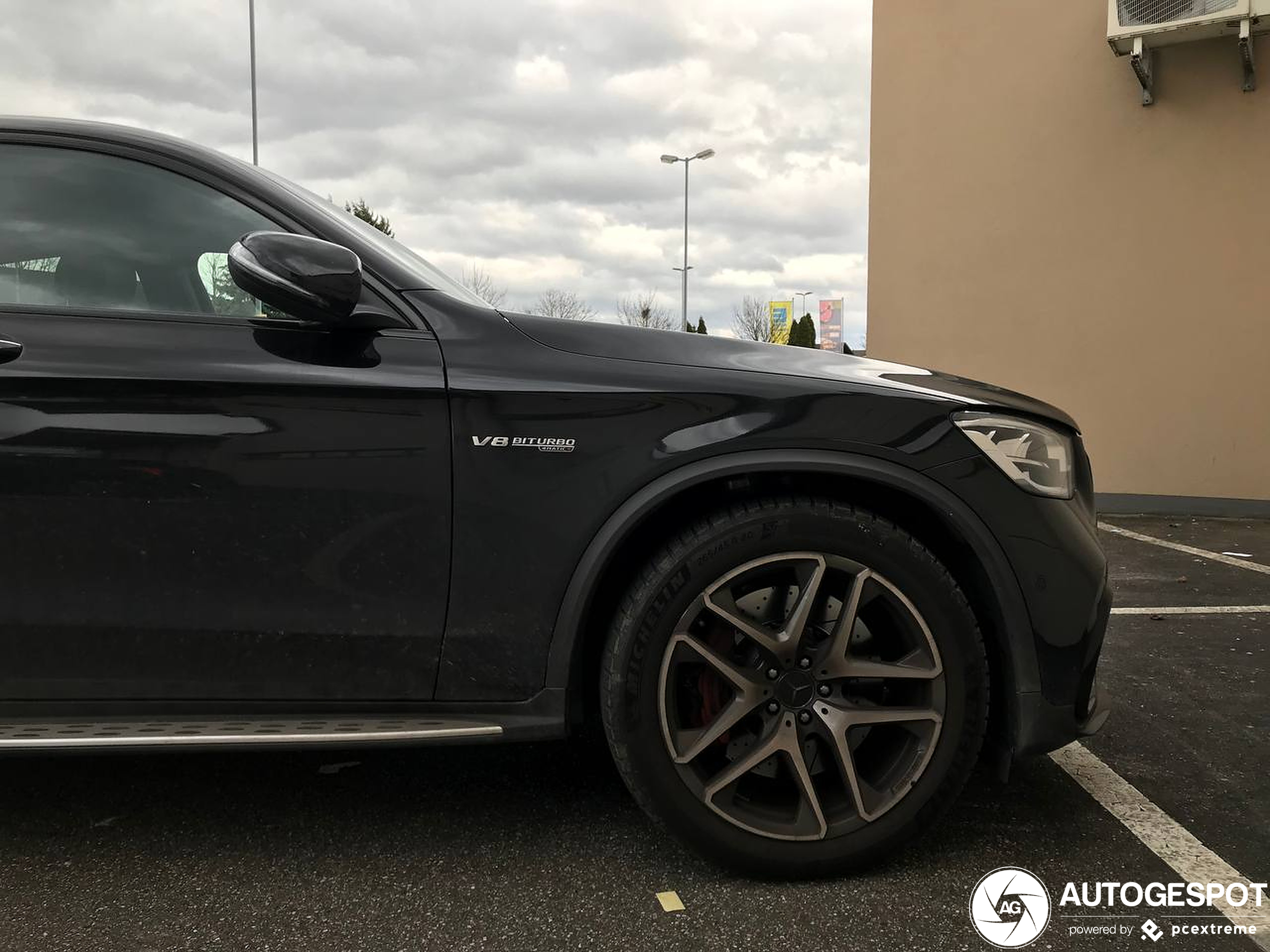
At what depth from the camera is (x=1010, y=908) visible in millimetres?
1848

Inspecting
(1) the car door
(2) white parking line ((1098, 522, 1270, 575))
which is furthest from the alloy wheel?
(2) white parking line ((1098, 522, 1270, 575))

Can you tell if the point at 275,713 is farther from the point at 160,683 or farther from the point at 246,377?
the point at 246,377

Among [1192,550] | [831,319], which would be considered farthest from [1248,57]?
[831,319]

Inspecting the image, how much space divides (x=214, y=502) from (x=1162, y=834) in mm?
2280

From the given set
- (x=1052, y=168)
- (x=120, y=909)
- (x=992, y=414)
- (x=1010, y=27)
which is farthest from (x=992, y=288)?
(x=120, y=909)

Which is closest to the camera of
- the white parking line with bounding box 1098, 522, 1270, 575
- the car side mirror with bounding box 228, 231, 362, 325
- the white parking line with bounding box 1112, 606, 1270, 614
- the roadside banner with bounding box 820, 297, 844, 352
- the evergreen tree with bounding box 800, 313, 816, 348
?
the car side mirror with bounding box 228, 231, 362, 325

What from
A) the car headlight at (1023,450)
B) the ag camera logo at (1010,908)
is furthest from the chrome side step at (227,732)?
the car headlight at (1023,450)

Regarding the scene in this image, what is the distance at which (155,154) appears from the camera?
1967mm

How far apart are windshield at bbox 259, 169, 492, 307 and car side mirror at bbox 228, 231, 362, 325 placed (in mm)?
230

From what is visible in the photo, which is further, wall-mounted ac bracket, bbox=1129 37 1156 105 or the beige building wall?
the beige building wall

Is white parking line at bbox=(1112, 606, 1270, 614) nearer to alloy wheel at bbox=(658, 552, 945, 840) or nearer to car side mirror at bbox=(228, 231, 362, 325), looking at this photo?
alloy wheel at bbox=(658, 552, 945, 840)

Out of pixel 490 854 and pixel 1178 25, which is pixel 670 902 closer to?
pixel 490 854

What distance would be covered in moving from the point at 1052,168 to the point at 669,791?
8922 millimetres

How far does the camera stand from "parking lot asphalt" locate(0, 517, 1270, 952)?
5.74ft
